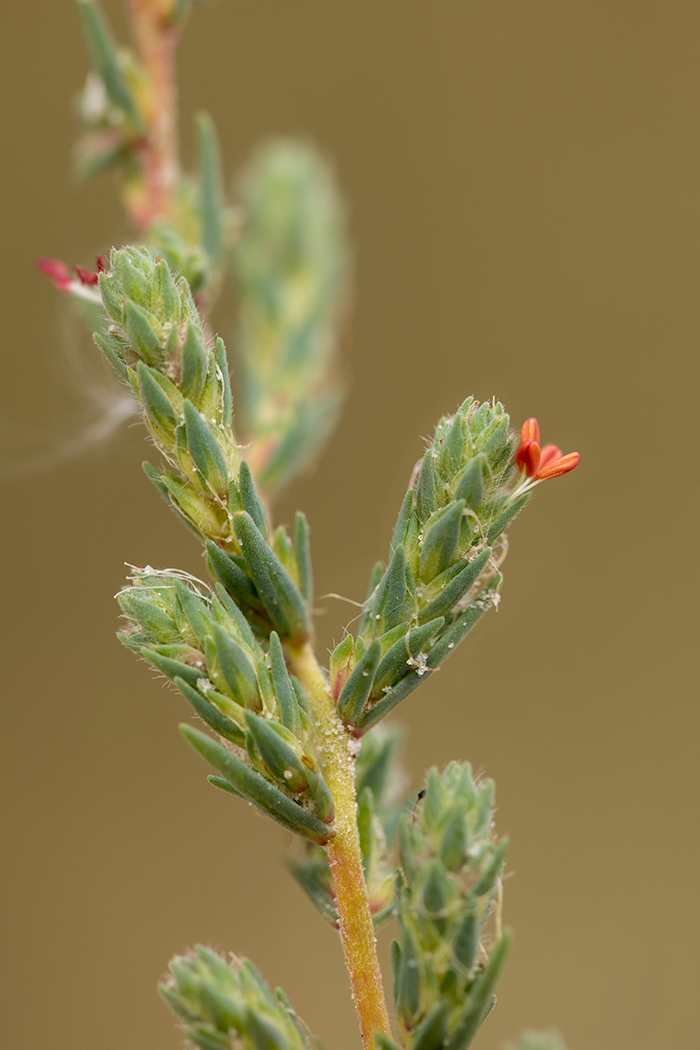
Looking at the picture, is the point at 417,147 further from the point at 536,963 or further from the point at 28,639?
the point at 536,963

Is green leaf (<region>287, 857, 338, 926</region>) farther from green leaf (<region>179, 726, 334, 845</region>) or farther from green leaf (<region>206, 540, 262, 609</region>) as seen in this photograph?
green leaf (<region>206, 540, 262, 609</region>)

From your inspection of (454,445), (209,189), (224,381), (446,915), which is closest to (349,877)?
(446,915)

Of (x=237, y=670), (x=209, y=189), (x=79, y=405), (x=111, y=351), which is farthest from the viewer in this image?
(x=79, y=405)

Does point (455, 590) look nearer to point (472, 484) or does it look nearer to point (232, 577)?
point (472, 484)

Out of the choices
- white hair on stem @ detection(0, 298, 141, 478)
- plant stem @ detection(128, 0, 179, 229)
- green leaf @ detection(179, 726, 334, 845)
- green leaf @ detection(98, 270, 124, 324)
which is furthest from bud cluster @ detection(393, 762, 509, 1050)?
plant stem @ detection(128, 0, 179, 229)

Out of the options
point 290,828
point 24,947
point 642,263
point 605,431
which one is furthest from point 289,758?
point 642,263

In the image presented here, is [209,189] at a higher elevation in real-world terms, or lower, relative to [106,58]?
lower
